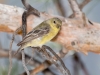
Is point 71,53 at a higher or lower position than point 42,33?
lower

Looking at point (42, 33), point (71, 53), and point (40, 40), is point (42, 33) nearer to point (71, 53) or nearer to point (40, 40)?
point (40, 40)

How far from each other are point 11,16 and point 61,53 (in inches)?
8.7

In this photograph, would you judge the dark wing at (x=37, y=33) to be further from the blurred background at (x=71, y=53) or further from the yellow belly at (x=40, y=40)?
the blurred background at (x=71, y=53)

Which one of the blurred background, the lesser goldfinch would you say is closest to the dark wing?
the lesser goldfinch

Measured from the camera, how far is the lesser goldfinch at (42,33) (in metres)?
0.72

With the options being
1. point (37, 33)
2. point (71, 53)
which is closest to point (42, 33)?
point (37, 33)

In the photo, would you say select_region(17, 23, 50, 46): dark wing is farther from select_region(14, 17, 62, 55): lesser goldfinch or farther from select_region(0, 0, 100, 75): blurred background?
select_region(0, 0, 100, 75): blurred background

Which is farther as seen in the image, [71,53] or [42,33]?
[71,53]

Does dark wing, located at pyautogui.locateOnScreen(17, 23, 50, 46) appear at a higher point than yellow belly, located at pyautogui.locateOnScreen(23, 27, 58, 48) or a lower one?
higher

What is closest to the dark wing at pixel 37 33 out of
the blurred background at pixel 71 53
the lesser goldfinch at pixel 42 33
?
the lesser goldfinch at pixel 42 33

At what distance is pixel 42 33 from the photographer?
736 millimetres

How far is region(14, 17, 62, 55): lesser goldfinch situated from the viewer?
2.36ft

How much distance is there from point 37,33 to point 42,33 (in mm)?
19

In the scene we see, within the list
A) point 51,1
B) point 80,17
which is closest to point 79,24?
point 80,17
